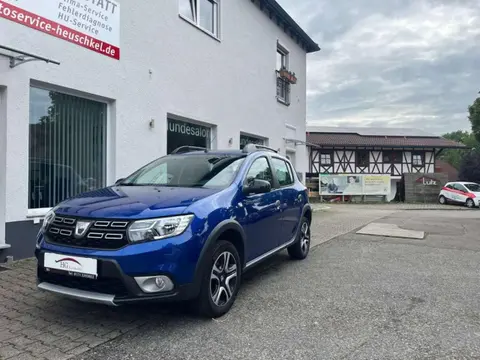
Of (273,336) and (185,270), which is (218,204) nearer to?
(185,270)

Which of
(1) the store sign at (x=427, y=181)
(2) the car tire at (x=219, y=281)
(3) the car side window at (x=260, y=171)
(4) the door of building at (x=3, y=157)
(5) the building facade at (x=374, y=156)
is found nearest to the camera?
(2) the car tire at (x=219, y=281)

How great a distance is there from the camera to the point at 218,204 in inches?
152

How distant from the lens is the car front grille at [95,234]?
3328mm

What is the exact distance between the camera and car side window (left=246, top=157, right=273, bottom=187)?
190 inches

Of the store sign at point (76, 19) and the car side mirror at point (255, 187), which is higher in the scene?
the store sign at point (76, 19)

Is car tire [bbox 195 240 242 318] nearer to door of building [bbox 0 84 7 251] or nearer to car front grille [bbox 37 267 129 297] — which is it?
car front grille [bbox 37 267 129 297]

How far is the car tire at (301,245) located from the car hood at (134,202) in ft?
8.85

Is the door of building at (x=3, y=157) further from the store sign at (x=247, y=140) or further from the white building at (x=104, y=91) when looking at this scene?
the store sign at (x=247, y=140)

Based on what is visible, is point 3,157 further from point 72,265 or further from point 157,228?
point 157,228

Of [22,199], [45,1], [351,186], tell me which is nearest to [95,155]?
[22,199]

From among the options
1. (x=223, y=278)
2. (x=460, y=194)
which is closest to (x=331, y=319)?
(x=223, y=278)

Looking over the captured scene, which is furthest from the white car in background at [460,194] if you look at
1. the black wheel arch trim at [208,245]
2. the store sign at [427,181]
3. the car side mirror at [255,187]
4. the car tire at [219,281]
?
the black wheel arch trim at [208,245]

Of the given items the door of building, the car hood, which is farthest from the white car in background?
the door of building

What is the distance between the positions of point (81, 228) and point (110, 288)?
0.58m
